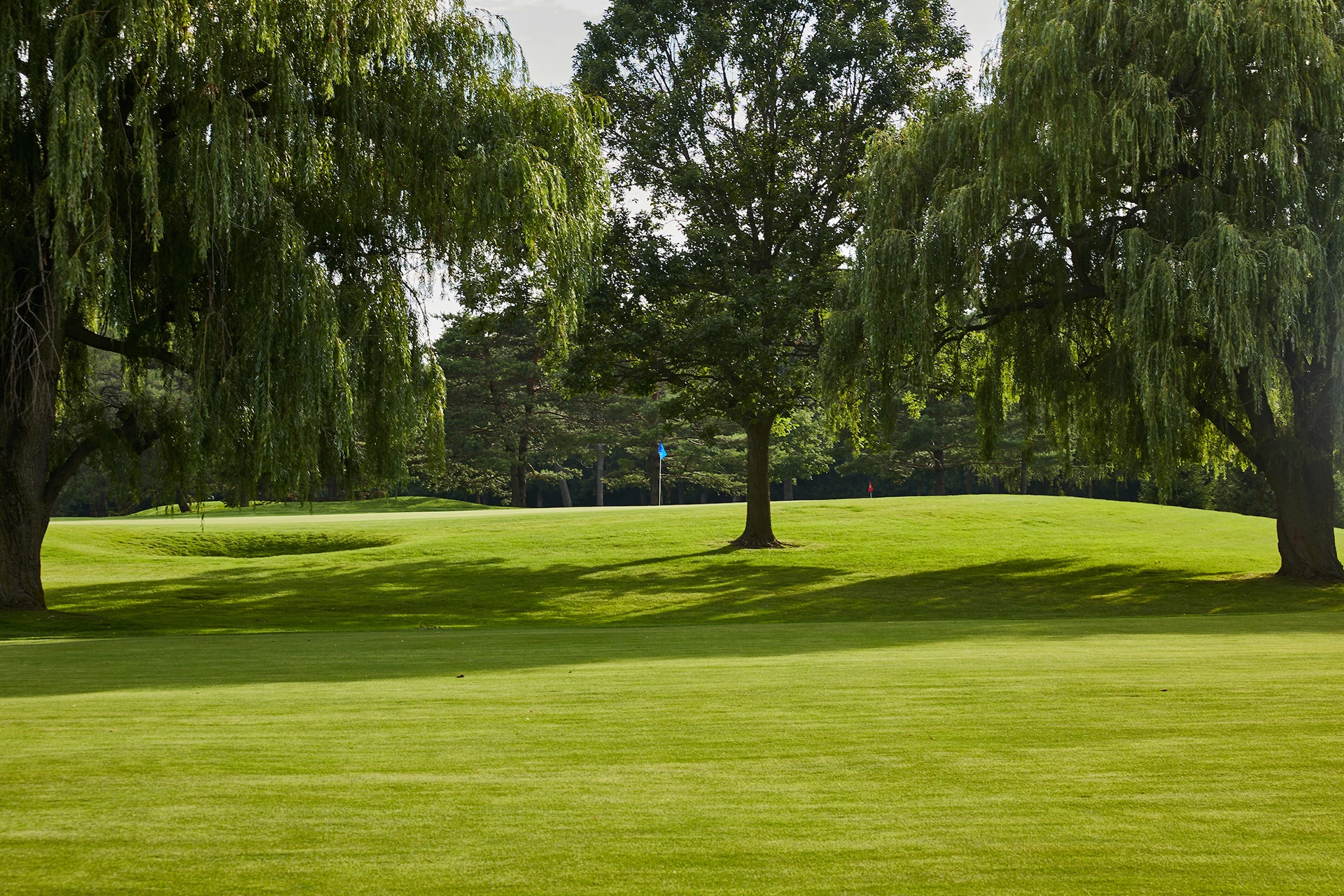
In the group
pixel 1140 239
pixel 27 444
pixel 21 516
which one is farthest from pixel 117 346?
pixel 1140 239

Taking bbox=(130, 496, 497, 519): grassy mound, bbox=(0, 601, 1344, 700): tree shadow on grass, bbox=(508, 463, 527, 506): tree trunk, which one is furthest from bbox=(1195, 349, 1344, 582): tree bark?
bbox=(508, 463, 527, 506): tree trunk

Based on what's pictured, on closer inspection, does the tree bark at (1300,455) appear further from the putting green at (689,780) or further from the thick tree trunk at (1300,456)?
the putting green at (689,780)

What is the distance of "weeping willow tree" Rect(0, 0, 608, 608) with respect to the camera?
11391 millimetres

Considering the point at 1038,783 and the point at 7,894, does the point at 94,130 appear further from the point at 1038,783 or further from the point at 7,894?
the point at 1038,783

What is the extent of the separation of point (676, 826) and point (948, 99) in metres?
18.4

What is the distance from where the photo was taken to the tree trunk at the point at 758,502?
2389 cm

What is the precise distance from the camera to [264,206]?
11852 mm

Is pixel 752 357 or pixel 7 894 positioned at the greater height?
pixel 752 357

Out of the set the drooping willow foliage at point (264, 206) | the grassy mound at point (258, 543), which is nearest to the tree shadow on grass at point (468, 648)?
the drooping willow foliage at point (264, 206)

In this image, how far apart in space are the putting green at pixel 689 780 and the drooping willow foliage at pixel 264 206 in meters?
5.43

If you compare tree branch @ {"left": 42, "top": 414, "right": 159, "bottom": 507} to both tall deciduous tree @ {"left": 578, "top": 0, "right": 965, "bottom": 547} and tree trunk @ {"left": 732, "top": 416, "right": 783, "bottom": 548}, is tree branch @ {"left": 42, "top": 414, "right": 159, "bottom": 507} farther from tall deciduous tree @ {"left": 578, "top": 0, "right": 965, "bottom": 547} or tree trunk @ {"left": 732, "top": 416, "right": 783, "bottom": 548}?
tree trunk @ {"left": 732, "top": 416, "right": 783, "bottom": 548}

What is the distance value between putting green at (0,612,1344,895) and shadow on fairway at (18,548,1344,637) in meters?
8.99

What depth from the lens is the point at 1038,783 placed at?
386cm

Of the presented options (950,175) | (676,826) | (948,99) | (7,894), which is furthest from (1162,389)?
(7,894)
